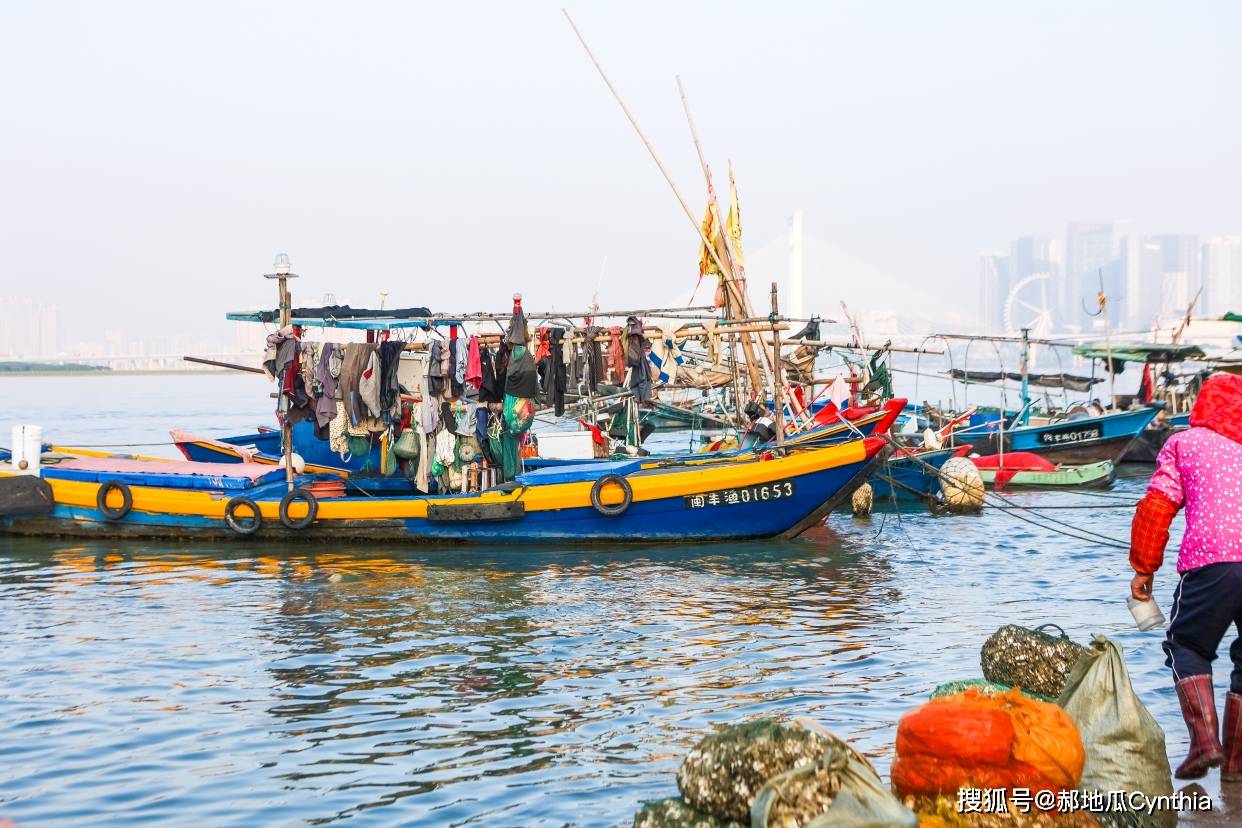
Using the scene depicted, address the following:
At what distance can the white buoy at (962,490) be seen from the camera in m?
21.0

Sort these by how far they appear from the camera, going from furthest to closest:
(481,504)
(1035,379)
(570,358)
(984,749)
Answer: (1035,379) < (570,358) < (481,504) < (984,749)

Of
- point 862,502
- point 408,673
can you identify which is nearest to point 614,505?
point 862,502

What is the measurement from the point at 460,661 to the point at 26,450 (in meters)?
10.1

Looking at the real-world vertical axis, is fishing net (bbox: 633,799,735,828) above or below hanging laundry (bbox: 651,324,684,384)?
below

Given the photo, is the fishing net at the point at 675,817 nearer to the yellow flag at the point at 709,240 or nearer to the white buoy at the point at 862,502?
the yellow flag at the point at 709,240

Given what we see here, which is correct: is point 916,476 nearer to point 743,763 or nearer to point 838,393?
point 838,393

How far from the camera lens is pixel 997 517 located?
20906mm

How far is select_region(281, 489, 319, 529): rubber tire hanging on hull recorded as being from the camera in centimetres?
1650

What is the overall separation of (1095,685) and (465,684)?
16.3 feet

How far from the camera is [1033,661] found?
697 centimetres

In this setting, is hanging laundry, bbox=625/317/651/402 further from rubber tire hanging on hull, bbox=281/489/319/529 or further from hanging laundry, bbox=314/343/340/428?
rubber tire hanging on hull, bbox=281/489/319/529

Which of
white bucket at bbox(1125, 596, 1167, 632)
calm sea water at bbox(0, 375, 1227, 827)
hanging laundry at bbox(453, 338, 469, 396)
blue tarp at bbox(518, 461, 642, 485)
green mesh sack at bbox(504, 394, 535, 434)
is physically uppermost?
hanging laundry at bbox(453, 338, 469, 396)

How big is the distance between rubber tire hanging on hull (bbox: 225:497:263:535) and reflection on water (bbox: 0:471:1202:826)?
461 mm

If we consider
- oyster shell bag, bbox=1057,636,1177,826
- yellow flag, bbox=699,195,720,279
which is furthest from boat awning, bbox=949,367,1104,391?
oyster shell bag, bbox=1057,636,1177,826
